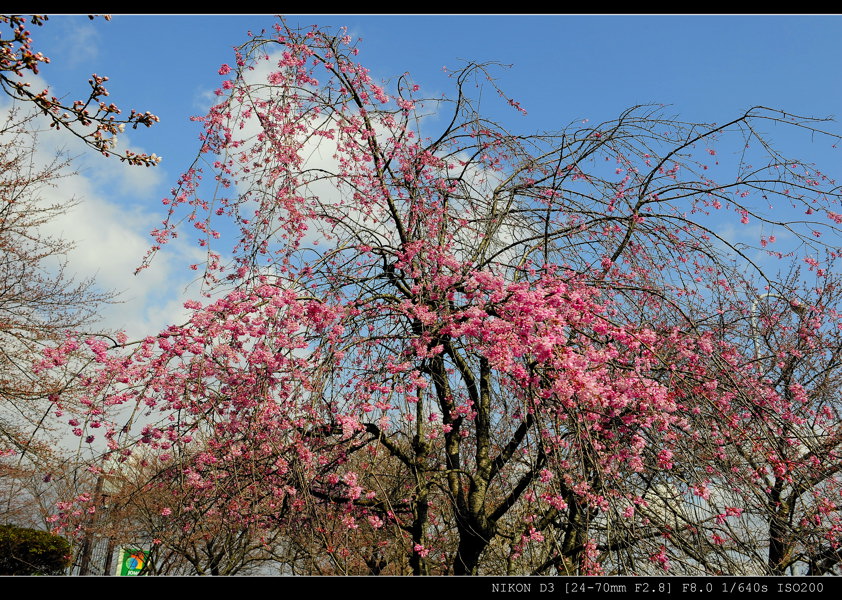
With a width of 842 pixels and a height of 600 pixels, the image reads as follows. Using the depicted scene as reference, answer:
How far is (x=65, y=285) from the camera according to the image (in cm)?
1061

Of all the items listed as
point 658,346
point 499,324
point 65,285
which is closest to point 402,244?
point 499,324

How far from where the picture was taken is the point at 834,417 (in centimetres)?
764

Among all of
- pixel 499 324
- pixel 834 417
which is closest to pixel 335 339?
pixel 499 324

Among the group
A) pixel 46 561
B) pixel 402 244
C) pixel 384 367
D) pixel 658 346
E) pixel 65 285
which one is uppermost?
pixel 65 285

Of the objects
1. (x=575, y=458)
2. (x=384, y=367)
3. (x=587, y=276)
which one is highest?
(x=587, y=276)

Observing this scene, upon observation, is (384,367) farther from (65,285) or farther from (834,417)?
(65,285)

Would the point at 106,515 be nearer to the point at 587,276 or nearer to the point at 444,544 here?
the point at 587,276

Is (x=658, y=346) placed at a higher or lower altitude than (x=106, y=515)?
higher

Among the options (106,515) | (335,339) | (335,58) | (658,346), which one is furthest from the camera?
(335,58)

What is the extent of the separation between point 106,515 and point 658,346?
168 inches

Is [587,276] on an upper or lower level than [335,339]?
upper
